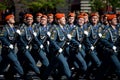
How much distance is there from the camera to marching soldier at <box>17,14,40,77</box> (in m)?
12.9

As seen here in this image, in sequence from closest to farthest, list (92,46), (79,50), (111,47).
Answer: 1. (111,47)
2. (79,50)
3. (92,46)

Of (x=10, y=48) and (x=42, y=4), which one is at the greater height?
(x=10, y=48)

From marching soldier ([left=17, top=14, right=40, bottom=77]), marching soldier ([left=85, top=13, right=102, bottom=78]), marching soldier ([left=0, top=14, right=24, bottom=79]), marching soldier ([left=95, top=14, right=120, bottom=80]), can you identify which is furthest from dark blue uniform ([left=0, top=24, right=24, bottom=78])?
marching soldier ([left=95, top=14, right=120, bottom=80])

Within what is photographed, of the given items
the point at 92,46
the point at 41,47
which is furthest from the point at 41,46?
the point at 92,46

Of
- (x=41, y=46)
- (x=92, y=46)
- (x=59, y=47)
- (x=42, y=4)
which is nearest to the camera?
(x=59, y=47)

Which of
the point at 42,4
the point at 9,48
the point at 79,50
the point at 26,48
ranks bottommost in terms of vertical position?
the point at 42,4

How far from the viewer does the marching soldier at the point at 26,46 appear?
507 inches

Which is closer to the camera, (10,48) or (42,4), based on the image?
(10,48)

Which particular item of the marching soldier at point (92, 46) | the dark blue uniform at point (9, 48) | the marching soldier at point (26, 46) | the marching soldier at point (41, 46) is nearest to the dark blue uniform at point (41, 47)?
the marching soldier at point (41, 46)

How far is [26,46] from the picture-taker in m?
12.9

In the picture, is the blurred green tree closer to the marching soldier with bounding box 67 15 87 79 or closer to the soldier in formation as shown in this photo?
the soldier in formation

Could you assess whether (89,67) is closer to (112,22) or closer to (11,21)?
(112,22)

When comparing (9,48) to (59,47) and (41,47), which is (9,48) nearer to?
(41,47)

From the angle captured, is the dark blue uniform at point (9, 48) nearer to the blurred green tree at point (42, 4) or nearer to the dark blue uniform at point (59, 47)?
the dark blue uniform at point (59, 47)
